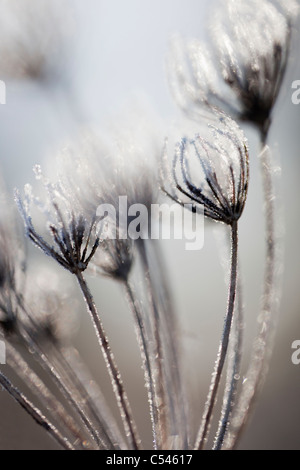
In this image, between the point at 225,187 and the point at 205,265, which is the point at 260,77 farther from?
the point at 205,265

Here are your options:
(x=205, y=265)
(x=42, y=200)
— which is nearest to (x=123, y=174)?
(x=42, y=200)

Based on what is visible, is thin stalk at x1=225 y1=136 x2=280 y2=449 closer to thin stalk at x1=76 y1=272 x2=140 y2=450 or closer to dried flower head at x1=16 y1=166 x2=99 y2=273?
thin stalk at x1=76 y1=272 x2=140 y2=450

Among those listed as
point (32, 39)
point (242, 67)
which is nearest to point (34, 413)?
point (242, 67)

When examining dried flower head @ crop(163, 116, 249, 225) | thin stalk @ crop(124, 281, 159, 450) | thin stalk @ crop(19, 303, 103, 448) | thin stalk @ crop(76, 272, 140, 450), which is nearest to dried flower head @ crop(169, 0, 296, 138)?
dried flower head @ crop(163, 116, 249, 225)

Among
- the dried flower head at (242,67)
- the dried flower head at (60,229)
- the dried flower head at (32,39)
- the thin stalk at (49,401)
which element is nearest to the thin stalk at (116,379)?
the dried flower head at (60,229)

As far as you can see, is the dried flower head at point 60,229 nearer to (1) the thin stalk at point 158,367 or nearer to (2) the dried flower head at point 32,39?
(1) the thin stalk at point 158,367
